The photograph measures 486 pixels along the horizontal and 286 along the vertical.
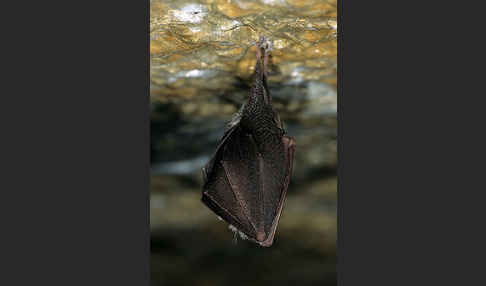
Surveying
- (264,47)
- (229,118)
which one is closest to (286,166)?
(264,47)

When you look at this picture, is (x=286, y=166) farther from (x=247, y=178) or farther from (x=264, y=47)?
Result: (x=264, y=47)

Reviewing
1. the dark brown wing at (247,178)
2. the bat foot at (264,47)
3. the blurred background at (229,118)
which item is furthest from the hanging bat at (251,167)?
the blurred background at (229,118)

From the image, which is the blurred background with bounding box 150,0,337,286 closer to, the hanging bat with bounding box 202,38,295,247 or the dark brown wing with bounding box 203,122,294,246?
the hanging bat with bounding box 202,38,295,247

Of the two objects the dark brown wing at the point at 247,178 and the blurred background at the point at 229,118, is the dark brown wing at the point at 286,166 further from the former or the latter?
the blurred background at the point at 229,118

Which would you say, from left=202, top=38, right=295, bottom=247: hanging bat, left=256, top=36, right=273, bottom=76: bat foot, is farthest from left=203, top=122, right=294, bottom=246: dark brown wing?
left=256, top=36, right=273, bottom=76: bat foot

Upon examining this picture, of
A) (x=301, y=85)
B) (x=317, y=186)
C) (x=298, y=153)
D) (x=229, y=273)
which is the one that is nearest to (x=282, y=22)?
(x=301, y=85)
